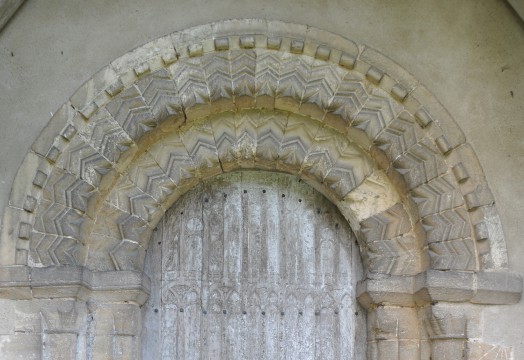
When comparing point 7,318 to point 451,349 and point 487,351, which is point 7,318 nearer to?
point 451,349

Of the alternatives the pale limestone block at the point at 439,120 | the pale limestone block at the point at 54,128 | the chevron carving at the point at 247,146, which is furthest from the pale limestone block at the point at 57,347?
the pale limestone block at the point at 439,120

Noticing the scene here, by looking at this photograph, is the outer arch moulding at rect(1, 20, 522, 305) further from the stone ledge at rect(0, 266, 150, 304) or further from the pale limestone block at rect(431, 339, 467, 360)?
the pale limestone block at rect(431, 339, 467, 360)

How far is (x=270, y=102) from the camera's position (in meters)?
4.77

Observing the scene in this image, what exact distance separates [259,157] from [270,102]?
32cm

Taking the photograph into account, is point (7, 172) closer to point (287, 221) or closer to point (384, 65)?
point (287, 221)

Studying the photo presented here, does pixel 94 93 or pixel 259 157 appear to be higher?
pixel 94 93

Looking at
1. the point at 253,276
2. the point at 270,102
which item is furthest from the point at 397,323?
the point at 270,102

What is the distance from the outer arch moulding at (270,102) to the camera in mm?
4605

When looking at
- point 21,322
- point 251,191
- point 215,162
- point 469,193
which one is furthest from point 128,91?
point 469,193

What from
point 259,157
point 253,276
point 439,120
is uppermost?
point 439,120

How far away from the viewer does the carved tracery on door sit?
495 centimetres

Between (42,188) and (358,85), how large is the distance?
1.76 m

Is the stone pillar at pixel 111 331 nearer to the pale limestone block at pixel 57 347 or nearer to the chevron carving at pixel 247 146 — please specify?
the pale limestone block at pixel 57 347

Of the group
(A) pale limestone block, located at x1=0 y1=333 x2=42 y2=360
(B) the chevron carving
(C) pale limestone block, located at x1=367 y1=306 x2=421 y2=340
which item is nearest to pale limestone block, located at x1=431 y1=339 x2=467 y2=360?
(C) pale limestone block, located at x1=367 y1=306 x2=421 y2=340
